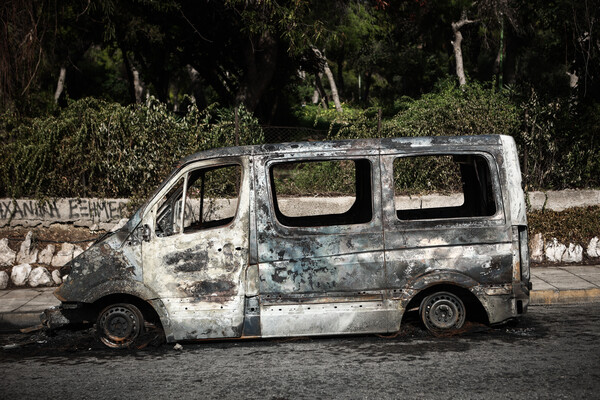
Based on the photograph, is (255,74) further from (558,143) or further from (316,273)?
(316,273)

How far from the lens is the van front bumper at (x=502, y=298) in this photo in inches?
238

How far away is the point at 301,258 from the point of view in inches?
236

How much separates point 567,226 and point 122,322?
7.16m

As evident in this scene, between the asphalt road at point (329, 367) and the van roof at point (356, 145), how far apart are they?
193 cm

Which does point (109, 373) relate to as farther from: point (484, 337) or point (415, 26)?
point (415, 26)

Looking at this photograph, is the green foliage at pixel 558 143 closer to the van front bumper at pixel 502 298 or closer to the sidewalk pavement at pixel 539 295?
the sidewalk pavement at pixel 539 295

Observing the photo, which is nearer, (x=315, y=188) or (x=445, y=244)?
(x=445, y=244)

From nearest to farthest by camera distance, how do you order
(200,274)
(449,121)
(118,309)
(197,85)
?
1. (200,274)
2. (118,309)
3. (449,121)
4. (197,85)

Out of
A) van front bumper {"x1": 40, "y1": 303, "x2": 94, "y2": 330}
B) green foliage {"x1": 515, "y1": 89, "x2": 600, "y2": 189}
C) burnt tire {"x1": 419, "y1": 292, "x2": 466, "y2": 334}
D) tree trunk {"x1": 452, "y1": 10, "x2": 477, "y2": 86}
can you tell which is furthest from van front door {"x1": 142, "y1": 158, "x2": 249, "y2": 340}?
tree trunk {"x1": 452, "y1": 10, "x2": 477, "y2": 86}

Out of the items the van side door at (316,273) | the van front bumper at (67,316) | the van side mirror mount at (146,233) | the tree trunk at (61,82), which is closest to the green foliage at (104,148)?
the van front bumper at (67,316)

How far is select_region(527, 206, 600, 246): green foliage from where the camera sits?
9.91 m

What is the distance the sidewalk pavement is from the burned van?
1765 millimetres

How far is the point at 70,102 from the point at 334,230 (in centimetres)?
665

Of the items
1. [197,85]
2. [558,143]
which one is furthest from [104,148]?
[197,85]
